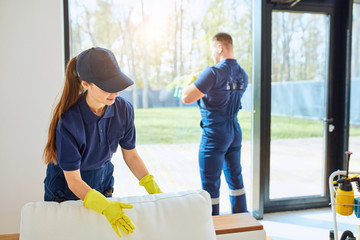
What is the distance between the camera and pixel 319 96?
122 inches

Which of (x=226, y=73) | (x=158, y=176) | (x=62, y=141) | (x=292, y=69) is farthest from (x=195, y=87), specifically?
(x=62, y=141)

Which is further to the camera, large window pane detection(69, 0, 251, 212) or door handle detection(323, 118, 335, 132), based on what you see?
door handle detection(323, 118, 335, 132)

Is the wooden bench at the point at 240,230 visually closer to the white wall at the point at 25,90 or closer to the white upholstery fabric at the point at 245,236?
the white upholstery fabric at the point at 245,236

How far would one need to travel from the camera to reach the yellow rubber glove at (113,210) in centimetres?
110

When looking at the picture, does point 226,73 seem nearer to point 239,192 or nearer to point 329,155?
point 239,192

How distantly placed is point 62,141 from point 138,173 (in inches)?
17.3

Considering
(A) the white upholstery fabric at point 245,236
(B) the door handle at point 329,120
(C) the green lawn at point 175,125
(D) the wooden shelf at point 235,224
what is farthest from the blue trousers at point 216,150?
(B) the door handle at point 329,120

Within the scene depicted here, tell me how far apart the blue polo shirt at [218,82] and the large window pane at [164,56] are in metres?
0.36

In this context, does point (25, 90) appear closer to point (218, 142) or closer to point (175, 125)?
point (175, 125)

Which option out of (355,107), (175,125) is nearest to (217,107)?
(175,125)

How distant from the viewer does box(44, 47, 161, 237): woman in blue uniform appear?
48.2 inches

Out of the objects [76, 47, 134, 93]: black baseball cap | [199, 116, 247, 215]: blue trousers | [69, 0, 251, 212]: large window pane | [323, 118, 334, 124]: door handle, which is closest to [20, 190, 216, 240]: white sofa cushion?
[76, 47, 134, 93]: black baseball cap

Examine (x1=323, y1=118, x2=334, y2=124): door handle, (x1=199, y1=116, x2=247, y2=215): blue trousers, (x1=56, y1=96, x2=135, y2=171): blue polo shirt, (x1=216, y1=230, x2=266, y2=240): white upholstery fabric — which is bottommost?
(x1=216, y1=230, x2=266, y2=240): white upholstery fabric

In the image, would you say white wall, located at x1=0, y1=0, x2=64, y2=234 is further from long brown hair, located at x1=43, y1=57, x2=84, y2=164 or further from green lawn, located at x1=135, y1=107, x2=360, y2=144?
long brown hair, located at x1=43, y1=57, x2=84, y2=164
